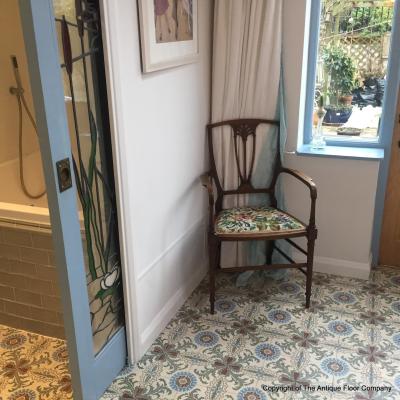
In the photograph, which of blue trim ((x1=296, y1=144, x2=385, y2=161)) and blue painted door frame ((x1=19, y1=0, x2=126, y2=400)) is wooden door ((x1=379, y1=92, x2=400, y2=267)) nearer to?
blue trim ((x1=296, y1=144, x2=385, y2=161))

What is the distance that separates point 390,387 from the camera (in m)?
1.93

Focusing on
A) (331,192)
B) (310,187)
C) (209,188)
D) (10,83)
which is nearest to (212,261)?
(209,188)

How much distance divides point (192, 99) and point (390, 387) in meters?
1.63

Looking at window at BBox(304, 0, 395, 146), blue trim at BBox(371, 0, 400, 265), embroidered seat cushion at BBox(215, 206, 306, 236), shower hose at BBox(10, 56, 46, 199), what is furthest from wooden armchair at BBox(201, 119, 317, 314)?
shower hose at BBox(10, 56, 46, 199)

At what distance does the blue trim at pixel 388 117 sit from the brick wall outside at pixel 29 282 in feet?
6.23

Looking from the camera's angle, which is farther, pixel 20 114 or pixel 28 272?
pixel 20 114

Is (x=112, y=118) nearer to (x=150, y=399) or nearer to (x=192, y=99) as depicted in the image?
(x=192, y=99)

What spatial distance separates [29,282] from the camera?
2.21 meters

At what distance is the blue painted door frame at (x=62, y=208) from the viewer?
4.38 feet

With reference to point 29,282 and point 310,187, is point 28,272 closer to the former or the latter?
point 29,282

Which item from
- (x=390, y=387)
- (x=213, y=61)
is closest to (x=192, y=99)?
(x=213, y=61)

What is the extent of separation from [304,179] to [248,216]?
1.17 feet

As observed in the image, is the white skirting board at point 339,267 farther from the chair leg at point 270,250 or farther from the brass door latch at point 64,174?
the brass door latch at point 64,174

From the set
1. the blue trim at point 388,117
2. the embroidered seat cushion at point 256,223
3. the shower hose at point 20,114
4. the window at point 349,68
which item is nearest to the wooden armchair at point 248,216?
the embroidered seat cushion at point 256,223
